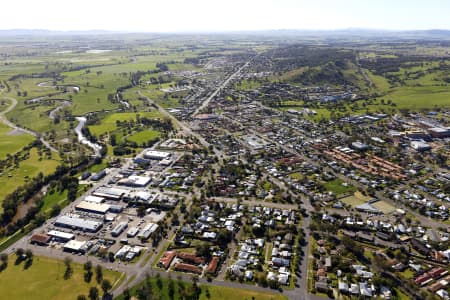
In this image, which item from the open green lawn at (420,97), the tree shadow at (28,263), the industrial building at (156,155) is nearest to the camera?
the tree shadow at (28,263)

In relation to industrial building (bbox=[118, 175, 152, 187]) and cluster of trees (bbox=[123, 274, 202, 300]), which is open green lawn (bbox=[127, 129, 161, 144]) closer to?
industrial building (bbox=[118, 175, 152, 187])

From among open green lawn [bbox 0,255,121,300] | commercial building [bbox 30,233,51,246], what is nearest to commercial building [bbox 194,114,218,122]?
commercial building [bbox 30,233,51,246]

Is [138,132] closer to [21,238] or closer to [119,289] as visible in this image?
[21,238]

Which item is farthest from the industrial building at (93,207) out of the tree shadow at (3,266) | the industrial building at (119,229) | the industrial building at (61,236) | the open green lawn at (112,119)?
the open green lawn at (112,119)

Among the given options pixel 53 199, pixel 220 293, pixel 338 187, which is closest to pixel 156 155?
pixel 53 199

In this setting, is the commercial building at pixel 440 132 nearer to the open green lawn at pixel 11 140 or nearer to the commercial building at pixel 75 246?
the commercial building at pixel 75 246
